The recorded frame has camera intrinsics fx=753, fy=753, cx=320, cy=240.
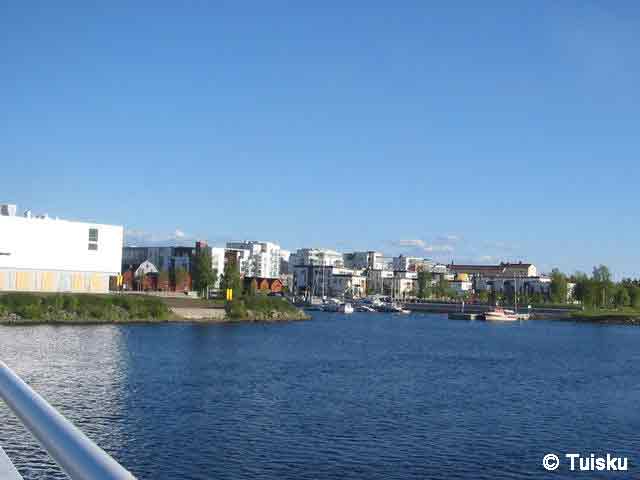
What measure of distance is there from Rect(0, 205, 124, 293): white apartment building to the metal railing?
73.1 m

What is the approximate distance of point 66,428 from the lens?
2.78 m

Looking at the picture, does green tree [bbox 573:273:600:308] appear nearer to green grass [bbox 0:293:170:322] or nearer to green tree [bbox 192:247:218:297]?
green tree [bbox 192:247:218:297]

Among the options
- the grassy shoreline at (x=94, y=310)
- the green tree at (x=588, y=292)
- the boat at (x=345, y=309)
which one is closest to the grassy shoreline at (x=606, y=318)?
the green tree at (x=588, y=292)

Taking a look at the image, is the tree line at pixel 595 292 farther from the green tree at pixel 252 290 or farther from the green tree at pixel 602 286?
the green tree at pixel 252 290

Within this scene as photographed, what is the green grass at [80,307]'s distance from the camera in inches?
2581

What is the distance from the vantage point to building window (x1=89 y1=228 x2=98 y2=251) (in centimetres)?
7788

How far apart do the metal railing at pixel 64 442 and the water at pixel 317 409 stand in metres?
14.7

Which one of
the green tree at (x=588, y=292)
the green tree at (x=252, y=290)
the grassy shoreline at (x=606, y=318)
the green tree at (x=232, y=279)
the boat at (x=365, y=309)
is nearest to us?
the green tree at (x=232, y=279)

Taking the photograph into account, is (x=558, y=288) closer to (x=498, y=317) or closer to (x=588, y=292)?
(x=588, y=292)

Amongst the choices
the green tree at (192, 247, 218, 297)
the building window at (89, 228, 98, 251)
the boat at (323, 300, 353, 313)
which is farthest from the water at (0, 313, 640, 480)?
the boat at (323, 300, 353, 313)

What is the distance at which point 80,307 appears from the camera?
7044 centimetres

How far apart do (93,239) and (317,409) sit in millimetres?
56454

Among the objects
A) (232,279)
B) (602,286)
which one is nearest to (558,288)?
(602,286)

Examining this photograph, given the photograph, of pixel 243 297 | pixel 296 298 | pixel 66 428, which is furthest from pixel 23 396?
pixel 296 298
